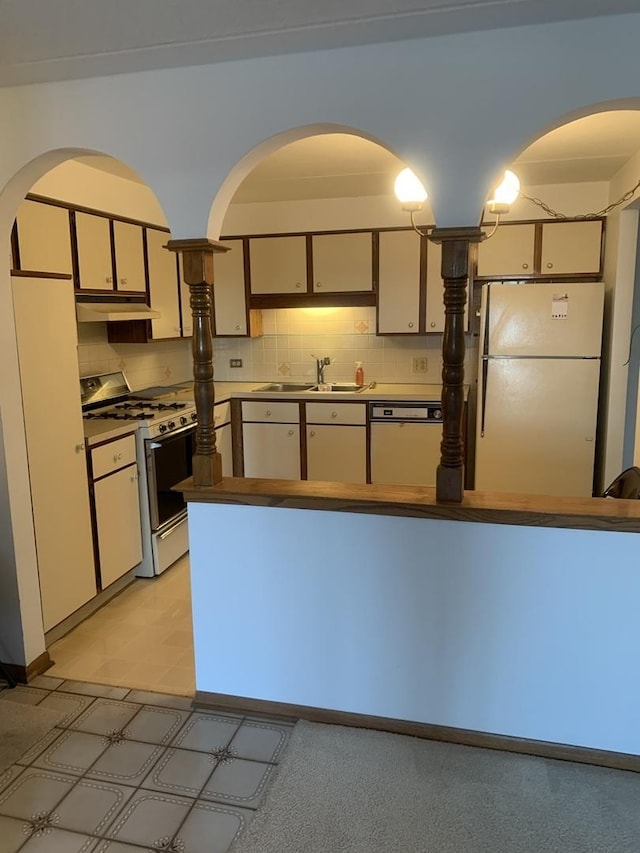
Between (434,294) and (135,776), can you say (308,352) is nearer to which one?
(434,294)

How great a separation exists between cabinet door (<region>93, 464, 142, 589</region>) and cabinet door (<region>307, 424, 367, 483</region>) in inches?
59.1

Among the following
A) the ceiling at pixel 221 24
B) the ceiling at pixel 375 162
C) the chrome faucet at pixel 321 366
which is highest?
the ceiling at pixel 375 162

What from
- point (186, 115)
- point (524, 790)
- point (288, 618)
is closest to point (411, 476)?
point (288, 618)

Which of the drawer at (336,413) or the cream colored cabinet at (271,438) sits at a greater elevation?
the drawer at (336,413)

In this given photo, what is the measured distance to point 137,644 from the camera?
2.97m

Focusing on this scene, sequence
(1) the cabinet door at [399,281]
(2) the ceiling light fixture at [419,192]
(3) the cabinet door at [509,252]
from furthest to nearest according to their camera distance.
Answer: (1) the cabinet door at [399,281] → (3) the cabinet door at [509,252] → (2) the ceiling light fixture at [419,192]

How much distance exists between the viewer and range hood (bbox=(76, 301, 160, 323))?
3340 millimetres

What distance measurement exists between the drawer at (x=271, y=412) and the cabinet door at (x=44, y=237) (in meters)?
1.83

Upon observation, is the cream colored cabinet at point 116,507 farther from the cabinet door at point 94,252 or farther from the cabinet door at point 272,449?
the cabinet door at point 272,449

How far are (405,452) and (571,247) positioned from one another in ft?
5.90

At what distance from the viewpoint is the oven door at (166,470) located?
355cm

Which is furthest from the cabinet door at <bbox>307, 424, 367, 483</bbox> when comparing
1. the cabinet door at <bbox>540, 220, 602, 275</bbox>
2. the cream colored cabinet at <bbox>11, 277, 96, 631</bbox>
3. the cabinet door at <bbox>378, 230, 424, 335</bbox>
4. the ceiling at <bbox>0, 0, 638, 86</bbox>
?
the ceiling at <bbox>0, 0, 638, 86</bbox>

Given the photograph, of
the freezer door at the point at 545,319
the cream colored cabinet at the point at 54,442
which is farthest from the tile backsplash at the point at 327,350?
the cream colored cabinet at the point at 54,442

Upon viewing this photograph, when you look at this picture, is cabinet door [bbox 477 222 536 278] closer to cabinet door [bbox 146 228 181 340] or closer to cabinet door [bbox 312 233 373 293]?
cabinet door [bbox 312 233 373 293]
